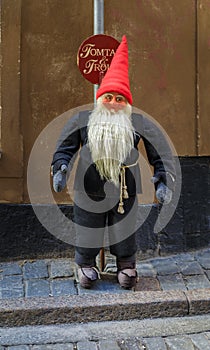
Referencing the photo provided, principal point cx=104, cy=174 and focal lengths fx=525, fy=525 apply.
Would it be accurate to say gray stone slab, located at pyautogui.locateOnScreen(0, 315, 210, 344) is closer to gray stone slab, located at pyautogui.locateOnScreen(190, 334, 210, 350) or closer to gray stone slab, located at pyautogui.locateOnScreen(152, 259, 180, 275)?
gray stone slab, located at pyautogui.locateOnScreen(190, 334, 210, 350)

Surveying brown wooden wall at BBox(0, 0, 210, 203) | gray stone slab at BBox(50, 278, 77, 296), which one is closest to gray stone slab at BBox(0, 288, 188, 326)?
gray stone slab at BBox(50, 278, 77, 296)

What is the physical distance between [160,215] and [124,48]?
5.82ft

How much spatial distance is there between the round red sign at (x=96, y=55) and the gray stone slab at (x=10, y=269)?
70.6 inches

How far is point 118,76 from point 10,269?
1989 millimetres

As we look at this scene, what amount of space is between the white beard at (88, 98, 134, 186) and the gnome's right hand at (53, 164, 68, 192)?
0.25 meters

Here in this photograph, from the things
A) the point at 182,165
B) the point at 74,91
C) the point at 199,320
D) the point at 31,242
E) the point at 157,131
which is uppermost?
the point at 74,91

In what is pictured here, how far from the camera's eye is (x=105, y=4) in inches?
196

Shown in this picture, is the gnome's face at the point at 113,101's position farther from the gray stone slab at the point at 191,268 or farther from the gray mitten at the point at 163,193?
the gray stone slab at the point at 191,268

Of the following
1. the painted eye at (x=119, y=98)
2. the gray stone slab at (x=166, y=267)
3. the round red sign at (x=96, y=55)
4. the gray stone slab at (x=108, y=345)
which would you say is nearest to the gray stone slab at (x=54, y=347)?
the gray stone slab at (x=108, y=345)

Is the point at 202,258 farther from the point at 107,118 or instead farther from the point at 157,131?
the point at 107,118

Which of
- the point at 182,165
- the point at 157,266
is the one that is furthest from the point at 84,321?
the point at 182,165

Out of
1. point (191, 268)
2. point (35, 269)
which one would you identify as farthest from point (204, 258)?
point (35, 269)

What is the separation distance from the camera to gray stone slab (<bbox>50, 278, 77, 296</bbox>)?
4188 millimetres

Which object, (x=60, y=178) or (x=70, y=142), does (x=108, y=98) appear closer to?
(x=70, y=142)
